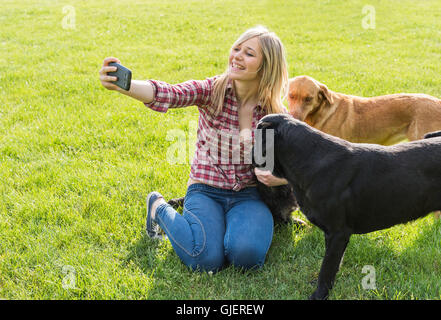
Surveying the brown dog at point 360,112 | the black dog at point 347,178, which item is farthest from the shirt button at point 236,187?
the brown dog at point 360,112

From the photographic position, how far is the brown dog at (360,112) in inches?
176

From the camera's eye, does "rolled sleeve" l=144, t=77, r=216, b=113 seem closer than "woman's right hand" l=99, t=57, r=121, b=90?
No

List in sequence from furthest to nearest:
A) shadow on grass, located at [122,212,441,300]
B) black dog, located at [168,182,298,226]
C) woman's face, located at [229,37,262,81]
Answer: black dog, located at [168,182,298,226]
woman's face, located at [229,37,262,81]
shadow on grass, located at [122,212,441,300]

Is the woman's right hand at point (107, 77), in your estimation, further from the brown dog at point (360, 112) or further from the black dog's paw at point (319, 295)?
the brown dog at point (360, 112)

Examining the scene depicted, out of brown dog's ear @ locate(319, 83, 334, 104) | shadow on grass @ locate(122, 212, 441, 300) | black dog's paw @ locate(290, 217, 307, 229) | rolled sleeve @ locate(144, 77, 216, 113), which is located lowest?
shadow on grass @ locate(122, 212, 441, 300)

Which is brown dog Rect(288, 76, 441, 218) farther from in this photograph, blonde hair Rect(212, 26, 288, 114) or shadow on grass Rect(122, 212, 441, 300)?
shadow on grass Rect(122, 212, 441, 300)

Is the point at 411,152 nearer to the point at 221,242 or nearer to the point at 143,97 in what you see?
the point at 221,242

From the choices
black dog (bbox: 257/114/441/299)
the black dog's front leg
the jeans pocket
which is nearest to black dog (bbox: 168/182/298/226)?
the jeans pocket

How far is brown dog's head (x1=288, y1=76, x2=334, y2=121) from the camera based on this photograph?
4.60 m

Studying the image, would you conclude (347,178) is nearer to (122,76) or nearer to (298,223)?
(298,223)

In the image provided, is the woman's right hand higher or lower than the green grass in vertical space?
higher

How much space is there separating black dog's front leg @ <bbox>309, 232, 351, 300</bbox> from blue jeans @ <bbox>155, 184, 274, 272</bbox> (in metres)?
0.61

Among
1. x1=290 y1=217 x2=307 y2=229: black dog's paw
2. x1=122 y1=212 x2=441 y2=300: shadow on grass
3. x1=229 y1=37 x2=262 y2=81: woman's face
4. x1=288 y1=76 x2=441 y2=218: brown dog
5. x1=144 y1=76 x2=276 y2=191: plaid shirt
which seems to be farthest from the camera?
x1=288 y1=76 x2=441 y2=218: brown dog
